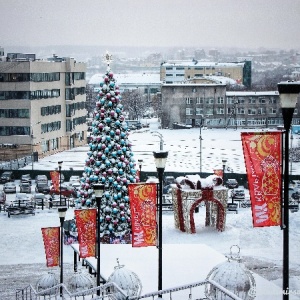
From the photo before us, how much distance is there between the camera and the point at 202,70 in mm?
153375

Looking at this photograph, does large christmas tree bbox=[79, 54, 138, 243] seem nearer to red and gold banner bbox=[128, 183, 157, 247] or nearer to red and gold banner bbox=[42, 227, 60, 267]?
red and gold banner bbox=[42, 227, 60, 267]

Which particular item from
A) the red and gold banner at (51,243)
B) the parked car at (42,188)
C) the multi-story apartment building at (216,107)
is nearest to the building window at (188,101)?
the multi-story apartment building at (216,107)

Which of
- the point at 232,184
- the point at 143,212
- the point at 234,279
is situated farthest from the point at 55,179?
the point at 234,279

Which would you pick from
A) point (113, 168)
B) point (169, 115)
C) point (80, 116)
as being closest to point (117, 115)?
point (113, 168)

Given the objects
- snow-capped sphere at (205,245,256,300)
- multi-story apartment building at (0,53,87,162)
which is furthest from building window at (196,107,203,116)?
snow-capped sphere at (205,245,256,300)

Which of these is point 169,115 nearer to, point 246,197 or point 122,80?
point 246,197

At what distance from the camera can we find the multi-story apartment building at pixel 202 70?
15135cm

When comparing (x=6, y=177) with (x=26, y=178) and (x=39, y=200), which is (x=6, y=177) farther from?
(x=39, y=200)

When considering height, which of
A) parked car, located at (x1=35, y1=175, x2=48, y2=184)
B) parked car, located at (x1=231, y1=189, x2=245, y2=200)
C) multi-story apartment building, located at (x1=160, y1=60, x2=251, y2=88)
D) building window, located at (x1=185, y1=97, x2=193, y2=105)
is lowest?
parked car, located at (x1=231, y1=189, x2=245, y2=200)

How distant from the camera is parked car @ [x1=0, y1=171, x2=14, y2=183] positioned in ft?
162

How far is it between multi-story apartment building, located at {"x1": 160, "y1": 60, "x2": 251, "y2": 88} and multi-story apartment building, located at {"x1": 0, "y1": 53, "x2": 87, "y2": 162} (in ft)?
254

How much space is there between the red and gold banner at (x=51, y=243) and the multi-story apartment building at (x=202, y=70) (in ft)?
422

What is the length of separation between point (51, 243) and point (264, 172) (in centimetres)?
1215

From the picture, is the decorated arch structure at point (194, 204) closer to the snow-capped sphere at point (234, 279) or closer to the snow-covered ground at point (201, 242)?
the snow-covered ground at point (201, 242)
